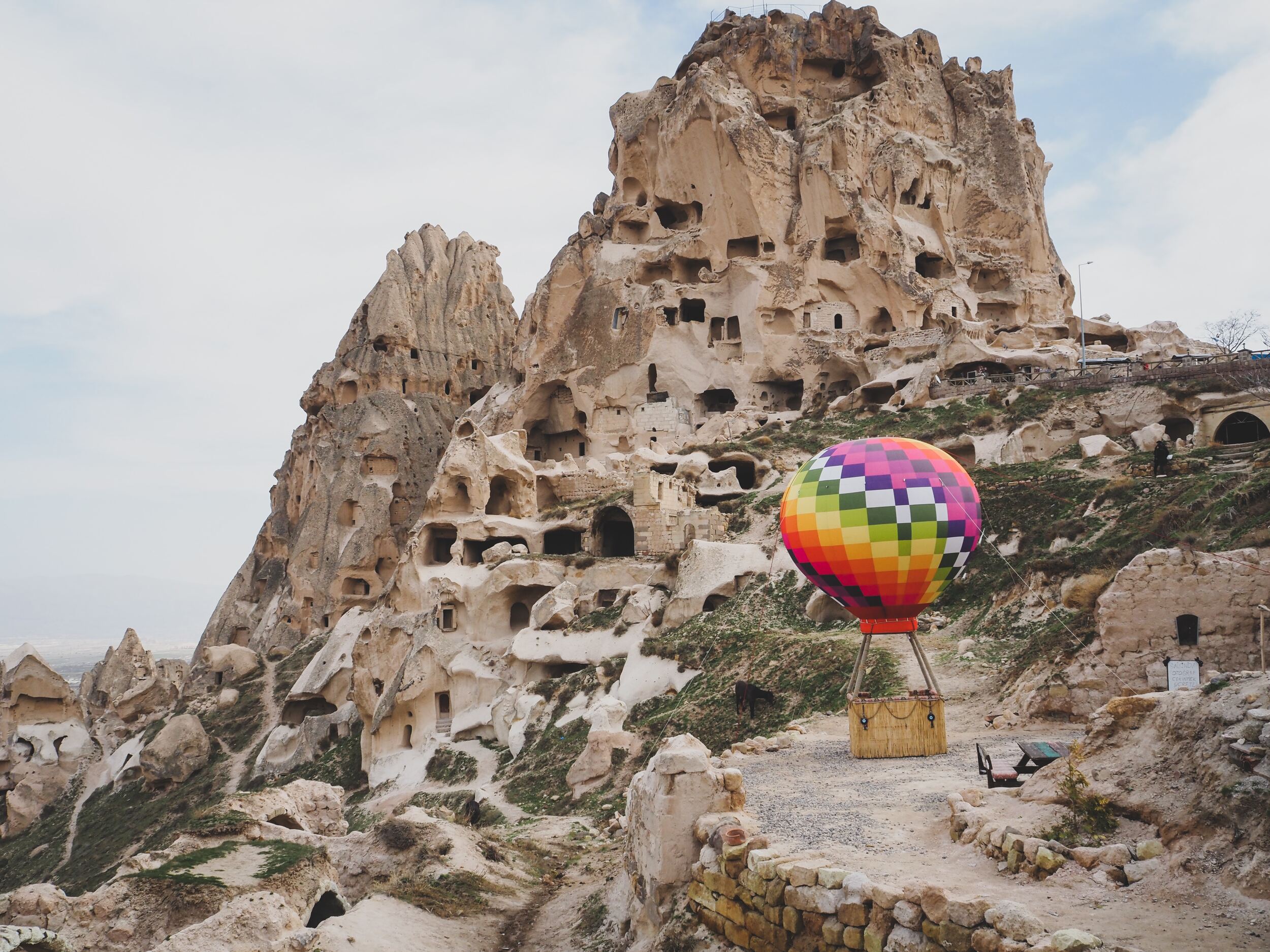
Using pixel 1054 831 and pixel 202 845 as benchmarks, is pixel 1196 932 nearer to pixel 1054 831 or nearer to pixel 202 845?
pixel 1054 831

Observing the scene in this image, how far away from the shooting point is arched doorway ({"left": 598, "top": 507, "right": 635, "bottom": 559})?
3656 centimetres

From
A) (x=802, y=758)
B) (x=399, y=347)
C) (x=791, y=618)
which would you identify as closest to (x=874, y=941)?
(x=802, y=758)

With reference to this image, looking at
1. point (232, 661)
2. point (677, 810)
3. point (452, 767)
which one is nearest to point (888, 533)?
point (677, 810)

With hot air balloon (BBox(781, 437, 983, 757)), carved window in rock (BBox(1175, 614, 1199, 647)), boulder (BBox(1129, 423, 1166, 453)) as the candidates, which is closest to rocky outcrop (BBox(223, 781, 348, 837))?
hot air balloon (BBox(781, 437, 983, 757))

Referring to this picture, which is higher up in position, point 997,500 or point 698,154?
point 698,154

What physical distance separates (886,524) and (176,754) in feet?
113

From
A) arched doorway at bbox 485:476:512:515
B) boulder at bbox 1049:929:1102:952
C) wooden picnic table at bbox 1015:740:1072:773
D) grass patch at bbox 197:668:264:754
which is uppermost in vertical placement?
arched doorway at bbox 485:476:512:515

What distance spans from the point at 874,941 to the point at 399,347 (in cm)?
5662

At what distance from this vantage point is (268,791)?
48.1ft

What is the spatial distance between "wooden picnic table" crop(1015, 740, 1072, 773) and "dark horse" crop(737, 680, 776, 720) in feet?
→ 28.9

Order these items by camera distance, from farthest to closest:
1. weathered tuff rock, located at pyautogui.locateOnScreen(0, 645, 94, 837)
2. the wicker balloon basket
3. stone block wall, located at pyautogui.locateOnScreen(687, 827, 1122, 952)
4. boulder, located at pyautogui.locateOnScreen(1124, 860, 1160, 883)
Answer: weathered tuff rock, located at pyautogui.locateOnScreen(0, 645, 94, 837)
the wicker balloon basket
boulder, located at pyautogui.locateOnScreen(1124, 860, 1160, 883)
stone block wall, located at pyautogui.locateOnScreen(687, 827, 1122, 952)

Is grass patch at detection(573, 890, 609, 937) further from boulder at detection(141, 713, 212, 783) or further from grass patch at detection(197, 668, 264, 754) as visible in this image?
grass patch at detection(197, 668, 264, 754)

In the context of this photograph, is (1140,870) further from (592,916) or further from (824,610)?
(824,610)

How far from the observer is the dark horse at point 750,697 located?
19234mm
